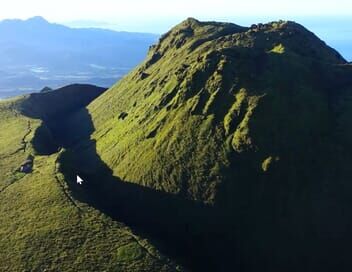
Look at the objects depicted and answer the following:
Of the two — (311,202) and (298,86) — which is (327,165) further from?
(298,86)

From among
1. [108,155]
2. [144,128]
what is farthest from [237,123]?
[108,155]

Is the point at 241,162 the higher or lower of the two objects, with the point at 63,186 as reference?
higher

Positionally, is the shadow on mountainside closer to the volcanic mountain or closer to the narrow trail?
the volcanic mountain

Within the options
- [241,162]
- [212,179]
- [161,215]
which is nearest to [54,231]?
[161,215]

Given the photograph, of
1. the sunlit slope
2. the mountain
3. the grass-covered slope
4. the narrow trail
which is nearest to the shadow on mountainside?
the mountain

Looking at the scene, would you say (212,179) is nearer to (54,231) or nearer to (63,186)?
(63,186)

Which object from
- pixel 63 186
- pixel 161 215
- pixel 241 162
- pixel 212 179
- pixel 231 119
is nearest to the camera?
pixel 212 179
